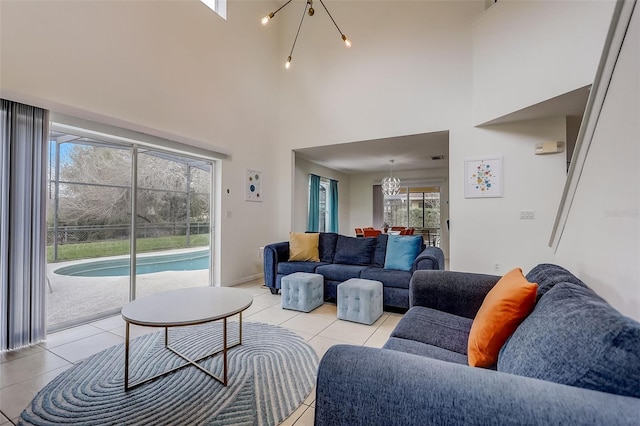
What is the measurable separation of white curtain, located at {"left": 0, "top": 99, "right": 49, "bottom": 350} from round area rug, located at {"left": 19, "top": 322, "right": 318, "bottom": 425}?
80cm

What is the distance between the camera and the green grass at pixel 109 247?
Result: 300cm

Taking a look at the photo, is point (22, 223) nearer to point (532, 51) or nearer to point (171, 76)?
point (171, 76)

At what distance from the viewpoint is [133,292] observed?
3371 mm

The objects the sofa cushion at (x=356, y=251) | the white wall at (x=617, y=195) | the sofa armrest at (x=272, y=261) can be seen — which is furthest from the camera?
the sofa armrest at (x=272, y=261)

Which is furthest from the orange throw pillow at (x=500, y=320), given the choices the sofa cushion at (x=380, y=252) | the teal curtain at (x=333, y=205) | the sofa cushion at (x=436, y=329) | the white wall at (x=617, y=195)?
the teal curtain at (x=333, y=205)

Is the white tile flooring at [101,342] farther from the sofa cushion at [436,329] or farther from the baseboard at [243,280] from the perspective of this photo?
the baseboard at [243,280]

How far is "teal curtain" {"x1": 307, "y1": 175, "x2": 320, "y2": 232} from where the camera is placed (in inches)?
275

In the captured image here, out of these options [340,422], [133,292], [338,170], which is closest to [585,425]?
[340,422]

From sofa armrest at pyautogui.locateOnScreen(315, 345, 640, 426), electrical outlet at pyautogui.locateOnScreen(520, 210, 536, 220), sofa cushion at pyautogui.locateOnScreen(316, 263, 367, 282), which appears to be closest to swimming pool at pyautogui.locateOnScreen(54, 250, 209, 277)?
sofa cushion at pyautogui.locateOnScreen(316, 263, 367, 282)

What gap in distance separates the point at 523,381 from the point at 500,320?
517mm

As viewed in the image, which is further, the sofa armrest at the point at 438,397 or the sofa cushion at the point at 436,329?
the sofa cushion at the point at 436,329

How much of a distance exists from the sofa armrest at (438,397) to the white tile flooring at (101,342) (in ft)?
3.09

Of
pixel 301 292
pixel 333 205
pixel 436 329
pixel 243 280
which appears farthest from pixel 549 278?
pixel 333 205

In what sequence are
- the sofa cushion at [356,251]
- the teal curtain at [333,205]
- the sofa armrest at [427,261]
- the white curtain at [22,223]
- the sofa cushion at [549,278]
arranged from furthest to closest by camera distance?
the teal curtain at [333,205], the sofa cushion at [356,251], the sofa armrest at [427,261], the white curtain at [22,223], the sofa cushion at [549,278]
